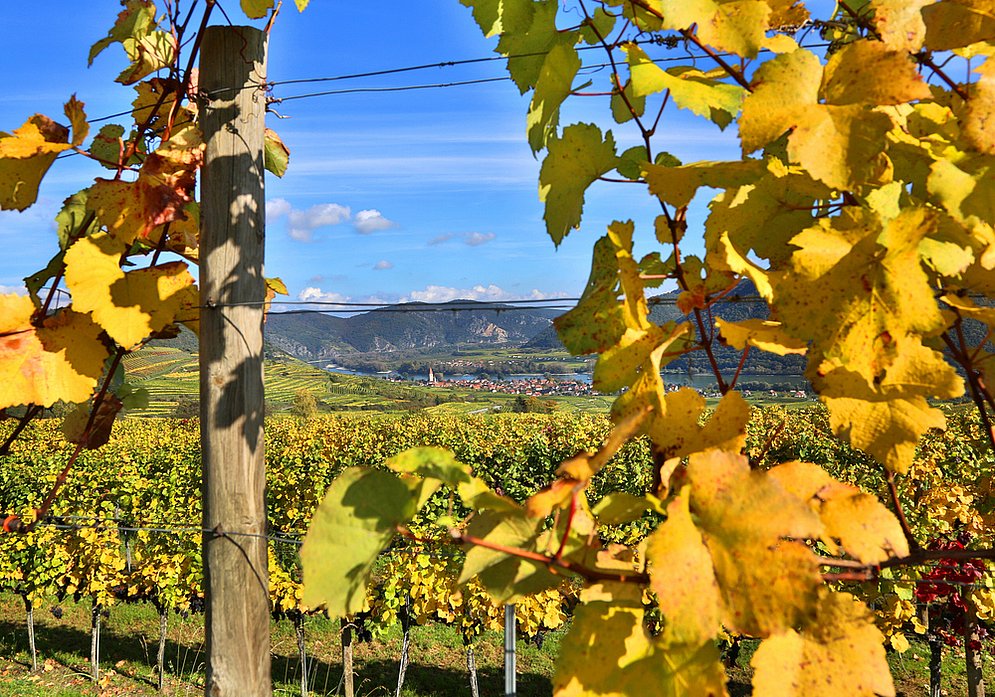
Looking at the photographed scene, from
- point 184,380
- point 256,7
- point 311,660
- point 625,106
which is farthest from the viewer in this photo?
point 184,380

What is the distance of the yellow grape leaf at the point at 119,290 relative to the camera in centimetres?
133

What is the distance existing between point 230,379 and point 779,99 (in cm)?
137

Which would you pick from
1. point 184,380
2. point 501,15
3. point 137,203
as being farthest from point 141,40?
point 184,380

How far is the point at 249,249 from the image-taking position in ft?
5.49

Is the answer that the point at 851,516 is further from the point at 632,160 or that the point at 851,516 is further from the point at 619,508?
the point at 632,160

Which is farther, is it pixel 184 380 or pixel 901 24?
pixel 184 380

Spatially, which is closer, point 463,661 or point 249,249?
point 249,249

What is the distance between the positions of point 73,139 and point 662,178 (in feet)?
4.21

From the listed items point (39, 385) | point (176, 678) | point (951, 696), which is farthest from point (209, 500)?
point (951, 696)

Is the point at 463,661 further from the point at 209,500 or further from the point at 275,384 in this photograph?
the point at 275,384

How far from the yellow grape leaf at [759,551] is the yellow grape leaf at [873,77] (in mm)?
354

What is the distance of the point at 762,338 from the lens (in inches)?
24.6

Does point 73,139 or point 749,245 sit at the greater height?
point 73,139

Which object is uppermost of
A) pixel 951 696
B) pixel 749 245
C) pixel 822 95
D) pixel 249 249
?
pixel 249 249
